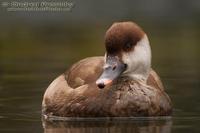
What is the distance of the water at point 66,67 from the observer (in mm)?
12055

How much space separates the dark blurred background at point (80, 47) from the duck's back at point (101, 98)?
299mm

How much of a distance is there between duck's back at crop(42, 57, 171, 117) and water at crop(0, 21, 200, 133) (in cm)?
13

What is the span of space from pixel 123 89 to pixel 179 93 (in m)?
2.19

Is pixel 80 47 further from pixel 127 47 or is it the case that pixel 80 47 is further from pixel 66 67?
pixel 127 47

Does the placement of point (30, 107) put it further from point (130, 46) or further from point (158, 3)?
point (158, 3)

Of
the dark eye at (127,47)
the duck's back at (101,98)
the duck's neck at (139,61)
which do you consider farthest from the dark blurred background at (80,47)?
the dark eye at (127,47)

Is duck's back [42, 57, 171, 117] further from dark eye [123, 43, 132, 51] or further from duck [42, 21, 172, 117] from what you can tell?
dark eye [123, 43, 132, 51]

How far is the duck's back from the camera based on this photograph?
12359 mm

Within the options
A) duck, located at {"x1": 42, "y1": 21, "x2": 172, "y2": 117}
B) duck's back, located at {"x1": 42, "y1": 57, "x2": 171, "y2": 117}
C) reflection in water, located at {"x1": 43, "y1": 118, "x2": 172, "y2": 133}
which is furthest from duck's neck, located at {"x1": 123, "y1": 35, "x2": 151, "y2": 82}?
reflection in water, located at {"x1": 43, "y1": 118, "x2": 172, "y2": 133}

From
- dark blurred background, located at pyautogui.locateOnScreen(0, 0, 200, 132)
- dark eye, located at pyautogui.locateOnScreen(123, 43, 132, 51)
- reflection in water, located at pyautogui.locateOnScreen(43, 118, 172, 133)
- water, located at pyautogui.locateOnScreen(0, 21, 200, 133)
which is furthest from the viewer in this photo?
dark blurred background, located at pyautogui.locateOnScreen(0, 0, 200, 132)

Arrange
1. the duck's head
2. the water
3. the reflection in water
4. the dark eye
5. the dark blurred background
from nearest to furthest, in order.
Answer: the reflection in water < the water < the duck's head < the dark eye < the dark blurred background

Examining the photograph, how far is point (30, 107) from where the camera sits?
13500 millimetres

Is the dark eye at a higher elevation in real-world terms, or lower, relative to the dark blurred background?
higher

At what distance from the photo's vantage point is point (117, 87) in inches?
497
